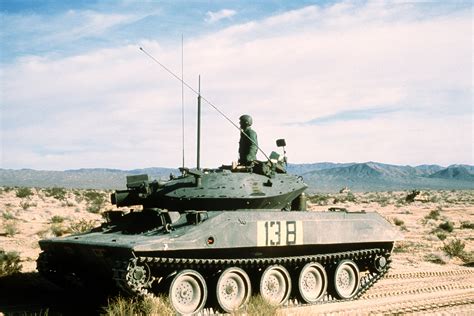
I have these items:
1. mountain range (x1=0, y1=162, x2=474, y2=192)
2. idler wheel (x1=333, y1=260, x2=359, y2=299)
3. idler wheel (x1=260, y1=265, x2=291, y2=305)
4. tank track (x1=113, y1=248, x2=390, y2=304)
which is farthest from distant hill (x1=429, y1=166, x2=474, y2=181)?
idler wheel (x1=260, y1=265, x2=291, y2=305)

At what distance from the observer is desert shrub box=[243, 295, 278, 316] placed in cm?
805

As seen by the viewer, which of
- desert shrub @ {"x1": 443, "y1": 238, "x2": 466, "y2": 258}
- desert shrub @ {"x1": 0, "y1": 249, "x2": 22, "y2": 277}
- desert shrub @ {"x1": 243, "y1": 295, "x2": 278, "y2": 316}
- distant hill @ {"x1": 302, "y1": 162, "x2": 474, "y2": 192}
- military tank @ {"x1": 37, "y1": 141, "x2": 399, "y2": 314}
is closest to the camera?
desert shrub @ {"x1": 243, "y1": 295, "x2": 278, "y2": 316}

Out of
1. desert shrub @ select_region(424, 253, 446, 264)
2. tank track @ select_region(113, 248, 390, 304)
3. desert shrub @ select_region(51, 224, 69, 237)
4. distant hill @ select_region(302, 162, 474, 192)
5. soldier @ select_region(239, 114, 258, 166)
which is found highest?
soldier @ select_region(239, 114, 258, 166)

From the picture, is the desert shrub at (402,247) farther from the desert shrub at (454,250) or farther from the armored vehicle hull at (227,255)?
the armored vehicle hull at (227,255)

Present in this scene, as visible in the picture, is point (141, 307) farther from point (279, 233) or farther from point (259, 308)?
point (279, 233)

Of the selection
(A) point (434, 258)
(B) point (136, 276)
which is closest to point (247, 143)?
(B) point (136, 276)

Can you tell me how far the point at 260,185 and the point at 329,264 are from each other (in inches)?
85.1

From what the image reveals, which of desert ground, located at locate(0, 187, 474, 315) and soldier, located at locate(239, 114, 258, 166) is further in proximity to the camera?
soldier, located at locate(239, 114, 258, 166)

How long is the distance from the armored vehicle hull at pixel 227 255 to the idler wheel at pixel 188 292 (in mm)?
16

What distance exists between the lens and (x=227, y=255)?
9250 millimetres

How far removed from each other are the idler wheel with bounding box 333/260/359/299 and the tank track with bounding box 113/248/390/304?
0.10 m

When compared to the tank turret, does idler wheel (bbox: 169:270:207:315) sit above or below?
below

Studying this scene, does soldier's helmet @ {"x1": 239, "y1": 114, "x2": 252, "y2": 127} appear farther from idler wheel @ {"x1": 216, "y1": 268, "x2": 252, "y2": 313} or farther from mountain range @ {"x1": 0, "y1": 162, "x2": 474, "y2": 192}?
mountain range @ {"x1": 0, "y1": 162, "x2": 474, "y2": 192}

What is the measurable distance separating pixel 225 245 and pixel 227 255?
1.45 ft
